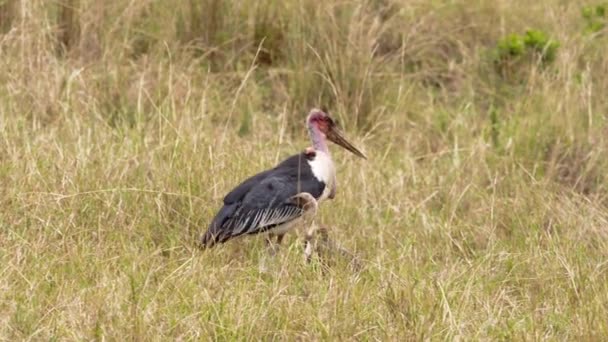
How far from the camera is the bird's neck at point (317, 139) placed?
6555 mm

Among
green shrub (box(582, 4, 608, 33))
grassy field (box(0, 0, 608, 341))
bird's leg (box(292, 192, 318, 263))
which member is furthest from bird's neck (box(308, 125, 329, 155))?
green shrub (box(582, 4, 608, 33))

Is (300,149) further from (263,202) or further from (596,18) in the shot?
(596,18)

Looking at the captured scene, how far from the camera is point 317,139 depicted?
657cm

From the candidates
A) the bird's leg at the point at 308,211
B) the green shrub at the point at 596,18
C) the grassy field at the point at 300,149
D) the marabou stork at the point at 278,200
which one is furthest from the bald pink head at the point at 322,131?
the green shrub at the point at 596,18

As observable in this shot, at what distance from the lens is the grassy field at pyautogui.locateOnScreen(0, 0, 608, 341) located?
5.10 meters

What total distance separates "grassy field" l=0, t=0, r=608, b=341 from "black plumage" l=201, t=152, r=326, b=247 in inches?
4.2

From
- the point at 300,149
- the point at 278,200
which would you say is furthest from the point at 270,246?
the point at 300,149

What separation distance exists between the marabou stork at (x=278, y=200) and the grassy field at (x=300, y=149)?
0.33ft

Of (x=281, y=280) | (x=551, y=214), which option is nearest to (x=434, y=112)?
(x=551, y=214)

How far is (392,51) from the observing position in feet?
28.2

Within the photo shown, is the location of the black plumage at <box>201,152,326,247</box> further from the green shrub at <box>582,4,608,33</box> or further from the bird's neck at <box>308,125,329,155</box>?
the green shrub at <box>582,4,608,33</box>

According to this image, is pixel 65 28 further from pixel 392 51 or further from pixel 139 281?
pixel 139 281

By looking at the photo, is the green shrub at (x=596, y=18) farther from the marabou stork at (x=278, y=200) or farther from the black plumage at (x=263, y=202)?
the black plumage at (x=263, y=202)

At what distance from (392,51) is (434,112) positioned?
0.73 m
